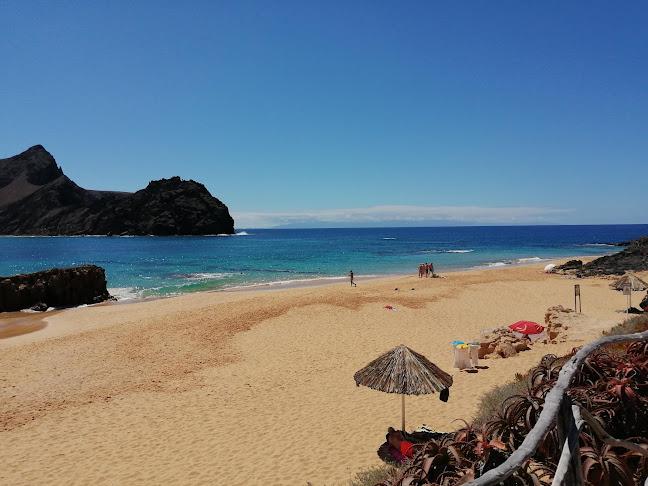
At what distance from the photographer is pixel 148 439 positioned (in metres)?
8.90

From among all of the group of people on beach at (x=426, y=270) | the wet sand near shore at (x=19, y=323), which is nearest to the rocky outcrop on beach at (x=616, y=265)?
the group of people on beach at (x=426, y=270)

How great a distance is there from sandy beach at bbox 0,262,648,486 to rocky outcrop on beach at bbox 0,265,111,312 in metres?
6.73

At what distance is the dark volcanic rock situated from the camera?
117 feet

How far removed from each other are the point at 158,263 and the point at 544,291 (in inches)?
1935

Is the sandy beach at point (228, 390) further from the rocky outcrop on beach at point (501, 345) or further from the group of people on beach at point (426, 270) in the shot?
the group of people on beach at point (426, 270)

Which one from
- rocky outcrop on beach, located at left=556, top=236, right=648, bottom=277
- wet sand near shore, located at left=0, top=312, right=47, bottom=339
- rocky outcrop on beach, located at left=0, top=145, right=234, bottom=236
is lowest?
wet sand near shore, located at left=0, top=312, right=47, bottom=339

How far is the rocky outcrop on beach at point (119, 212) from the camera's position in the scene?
142500 millimetres

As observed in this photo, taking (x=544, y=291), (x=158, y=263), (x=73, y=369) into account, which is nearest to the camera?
(x=73, y=369)

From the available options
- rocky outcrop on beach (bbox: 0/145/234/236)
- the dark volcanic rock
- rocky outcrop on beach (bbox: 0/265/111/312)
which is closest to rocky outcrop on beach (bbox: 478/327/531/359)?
the dark volcanic rock

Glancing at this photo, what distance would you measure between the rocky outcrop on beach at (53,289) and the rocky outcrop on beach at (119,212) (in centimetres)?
11430

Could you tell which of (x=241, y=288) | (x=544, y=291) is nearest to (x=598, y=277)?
(x=544, y=291)

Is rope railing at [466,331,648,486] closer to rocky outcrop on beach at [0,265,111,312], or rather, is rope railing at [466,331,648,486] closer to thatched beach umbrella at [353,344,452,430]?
thatched beach umbrella at [353,344,452,430]

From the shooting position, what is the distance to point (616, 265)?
37.4 m

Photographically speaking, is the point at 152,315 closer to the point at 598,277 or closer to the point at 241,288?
the point at 241,288
